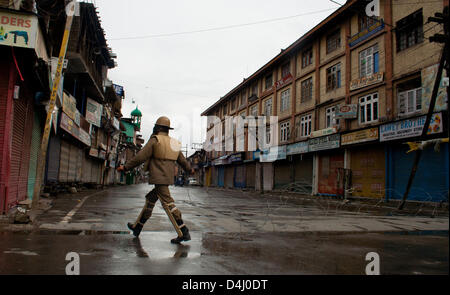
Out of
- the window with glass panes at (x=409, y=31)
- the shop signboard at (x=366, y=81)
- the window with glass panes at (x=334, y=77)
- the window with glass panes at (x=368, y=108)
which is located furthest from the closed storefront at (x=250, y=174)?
the window with glass panes at (x=409, y=31)

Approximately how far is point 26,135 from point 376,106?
17.4 meters

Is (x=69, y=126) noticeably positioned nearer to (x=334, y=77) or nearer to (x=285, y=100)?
(x=334, y=77)

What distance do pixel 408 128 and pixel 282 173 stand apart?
15.1m

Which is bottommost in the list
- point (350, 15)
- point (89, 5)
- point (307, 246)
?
point (307, 246)

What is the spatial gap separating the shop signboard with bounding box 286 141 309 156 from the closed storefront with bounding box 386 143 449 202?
26.3 ft

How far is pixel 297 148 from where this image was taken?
89.7ft

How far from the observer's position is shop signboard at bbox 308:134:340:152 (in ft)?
74.3
